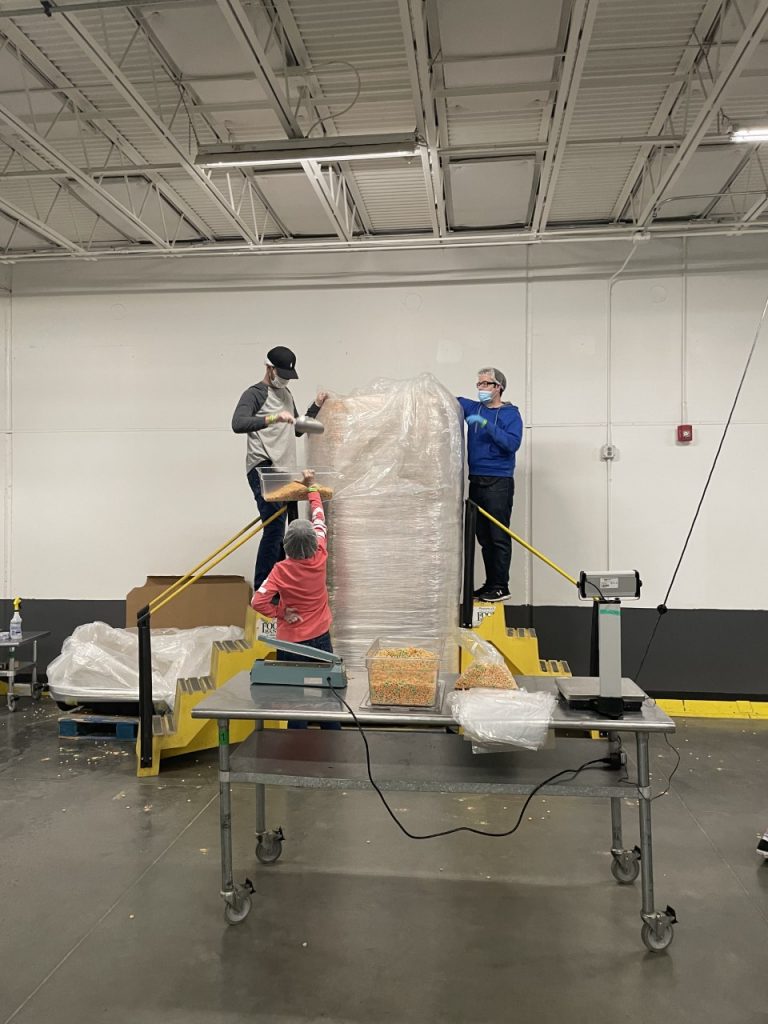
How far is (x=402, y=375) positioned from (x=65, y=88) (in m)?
2.84

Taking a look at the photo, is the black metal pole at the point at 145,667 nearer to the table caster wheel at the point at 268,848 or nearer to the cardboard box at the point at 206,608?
the table caster wheel at the point at 268,848

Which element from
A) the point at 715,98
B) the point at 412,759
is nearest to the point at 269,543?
the point at 412,759

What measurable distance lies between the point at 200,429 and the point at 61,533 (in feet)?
Result: 4.83

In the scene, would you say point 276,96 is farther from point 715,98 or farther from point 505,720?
point 505,720

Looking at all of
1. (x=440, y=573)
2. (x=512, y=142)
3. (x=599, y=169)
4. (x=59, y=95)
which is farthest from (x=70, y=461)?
(x=599, y=169)

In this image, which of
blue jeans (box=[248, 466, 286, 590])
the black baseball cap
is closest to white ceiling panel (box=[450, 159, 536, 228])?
the black baseball cap

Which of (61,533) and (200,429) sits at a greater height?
(200,429)

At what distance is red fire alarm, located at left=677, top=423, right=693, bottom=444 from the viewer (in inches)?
206

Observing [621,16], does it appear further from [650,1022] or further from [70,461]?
[70,461]

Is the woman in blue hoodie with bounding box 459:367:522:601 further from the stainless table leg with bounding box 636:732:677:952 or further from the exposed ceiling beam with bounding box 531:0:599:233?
the stainless table leg with bounding box 636:732:677:952

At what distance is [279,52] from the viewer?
3.43 metres

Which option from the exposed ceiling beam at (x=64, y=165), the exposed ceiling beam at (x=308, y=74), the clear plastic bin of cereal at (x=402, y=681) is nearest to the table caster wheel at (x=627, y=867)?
the clear plastic bin of cereal at (x=402, y=681)

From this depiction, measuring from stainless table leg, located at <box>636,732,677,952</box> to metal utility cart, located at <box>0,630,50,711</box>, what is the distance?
450 centimetres

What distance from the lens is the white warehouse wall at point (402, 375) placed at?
5.27 m
